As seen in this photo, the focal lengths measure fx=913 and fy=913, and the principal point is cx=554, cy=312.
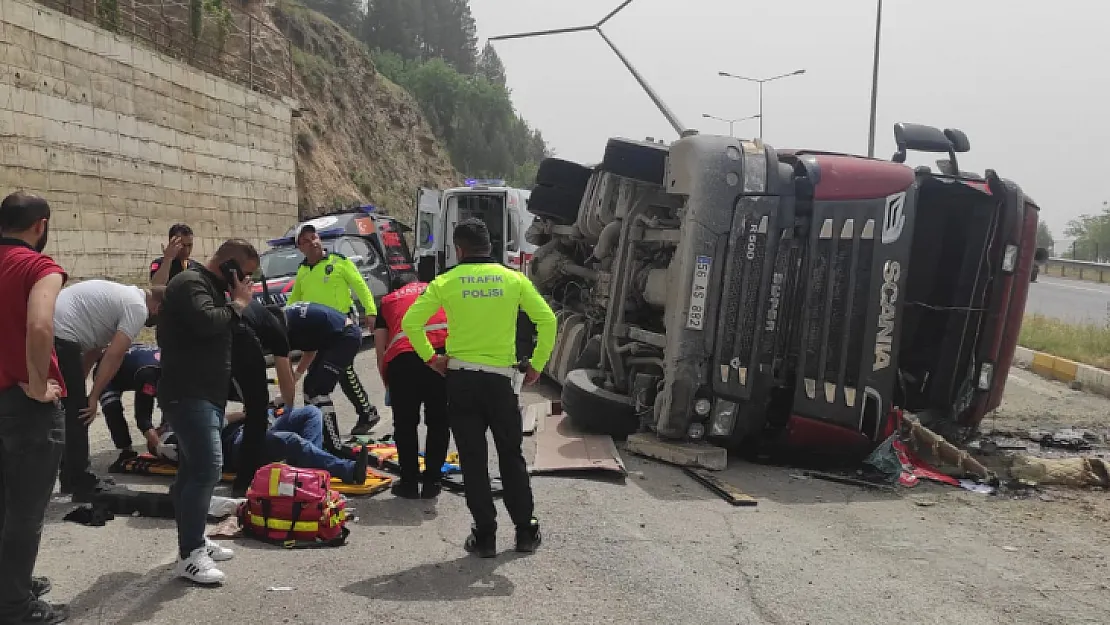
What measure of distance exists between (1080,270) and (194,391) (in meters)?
44.6

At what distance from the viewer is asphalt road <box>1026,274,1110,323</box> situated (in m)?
22.2

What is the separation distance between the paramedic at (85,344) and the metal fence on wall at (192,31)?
41.6 feet

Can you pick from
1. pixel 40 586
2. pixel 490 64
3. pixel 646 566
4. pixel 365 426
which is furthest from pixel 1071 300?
pixel 490 64

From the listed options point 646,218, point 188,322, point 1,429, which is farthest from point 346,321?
point 1,429

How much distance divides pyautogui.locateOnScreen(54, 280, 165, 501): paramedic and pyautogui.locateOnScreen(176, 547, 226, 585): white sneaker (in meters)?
1.47

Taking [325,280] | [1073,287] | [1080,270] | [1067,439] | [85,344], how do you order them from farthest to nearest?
[1080,270] → [1073,287] → [325,280] → [1067,439] → [85,344]

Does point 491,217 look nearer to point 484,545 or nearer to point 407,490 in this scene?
point 407,490

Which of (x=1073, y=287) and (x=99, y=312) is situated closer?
(x=99, y=312)

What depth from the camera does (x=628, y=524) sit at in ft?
16.5

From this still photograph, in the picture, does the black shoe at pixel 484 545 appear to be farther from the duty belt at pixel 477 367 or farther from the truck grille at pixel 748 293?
the truck grille at pixel 748 293

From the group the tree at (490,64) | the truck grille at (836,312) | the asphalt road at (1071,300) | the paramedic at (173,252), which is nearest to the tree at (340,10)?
the tree at (490,64)

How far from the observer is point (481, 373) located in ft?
15.0

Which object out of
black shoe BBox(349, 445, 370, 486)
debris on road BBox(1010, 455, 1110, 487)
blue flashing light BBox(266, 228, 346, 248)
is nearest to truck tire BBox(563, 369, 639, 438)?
black shoe BBox(349, 445, 370, 486)

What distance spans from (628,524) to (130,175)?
15057mm
